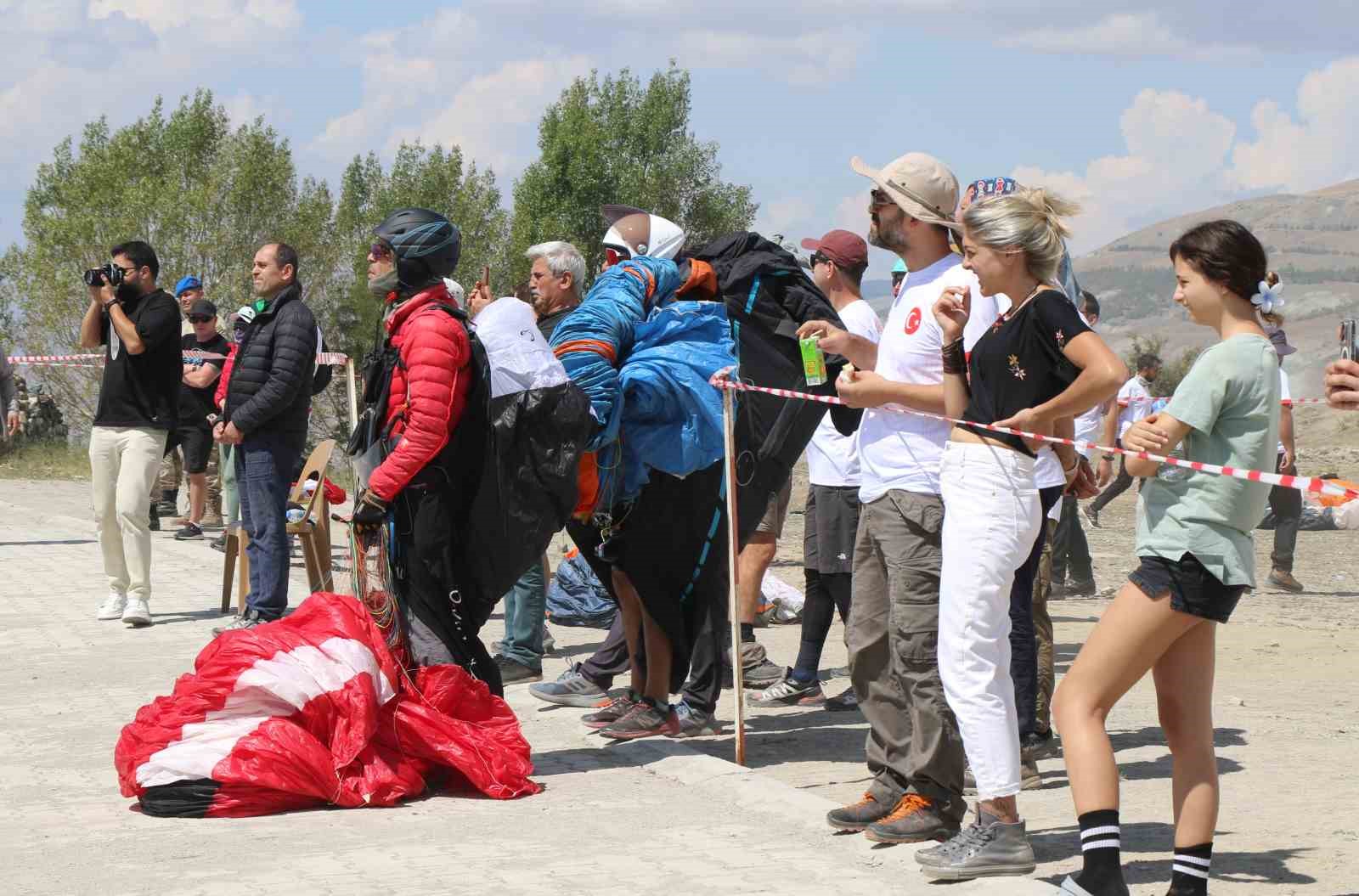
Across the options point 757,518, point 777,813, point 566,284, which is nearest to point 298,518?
point 566,284

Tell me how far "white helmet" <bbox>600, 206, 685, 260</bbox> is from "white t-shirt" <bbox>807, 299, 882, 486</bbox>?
0.92 m

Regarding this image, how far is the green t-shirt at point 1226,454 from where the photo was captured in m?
4.15

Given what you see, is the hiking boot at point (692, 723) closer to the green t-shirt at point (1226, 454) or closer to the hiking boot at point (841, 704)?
the hiking boot at point (841, 704)

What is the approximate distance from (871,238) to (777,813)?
193 centimetres

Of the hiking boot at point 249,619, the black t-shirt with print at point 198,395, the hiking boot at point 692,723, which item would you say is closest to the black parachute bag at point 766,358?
the hiking boot at point 692,723

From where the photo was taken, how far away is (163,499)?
54.7ft

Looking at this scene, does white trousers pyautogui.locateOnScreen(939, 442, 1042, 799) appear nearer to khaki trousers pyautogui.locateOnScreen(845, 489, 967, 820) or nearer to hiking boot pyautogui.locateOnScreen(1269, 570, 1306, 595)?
khaki trousers pyautogui.locateOnScreen(845, 489, 967, 820)

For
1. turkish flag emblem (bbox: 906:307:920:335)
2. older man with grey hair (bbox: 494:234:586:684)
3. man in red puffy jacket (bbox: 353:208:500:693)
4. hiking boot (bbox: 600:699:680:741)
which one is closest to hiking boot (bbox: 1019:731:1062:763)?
hiking boot (bbox: 600:699:680:741)

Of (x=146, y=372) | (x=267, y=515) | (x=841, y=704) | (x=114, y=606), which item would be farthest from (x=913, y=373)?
(x=114, y=606)

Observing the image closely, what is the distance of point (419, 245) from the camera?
6.12 m

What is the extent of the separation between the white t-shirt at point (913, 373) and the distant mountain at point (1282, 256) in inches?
3758

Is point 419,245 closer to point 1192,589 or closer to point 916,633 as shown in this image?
point 916,633

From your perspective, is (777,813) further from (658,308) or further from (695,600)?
(658,308)

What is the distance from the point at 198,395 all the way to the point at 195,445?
1.51 ft
